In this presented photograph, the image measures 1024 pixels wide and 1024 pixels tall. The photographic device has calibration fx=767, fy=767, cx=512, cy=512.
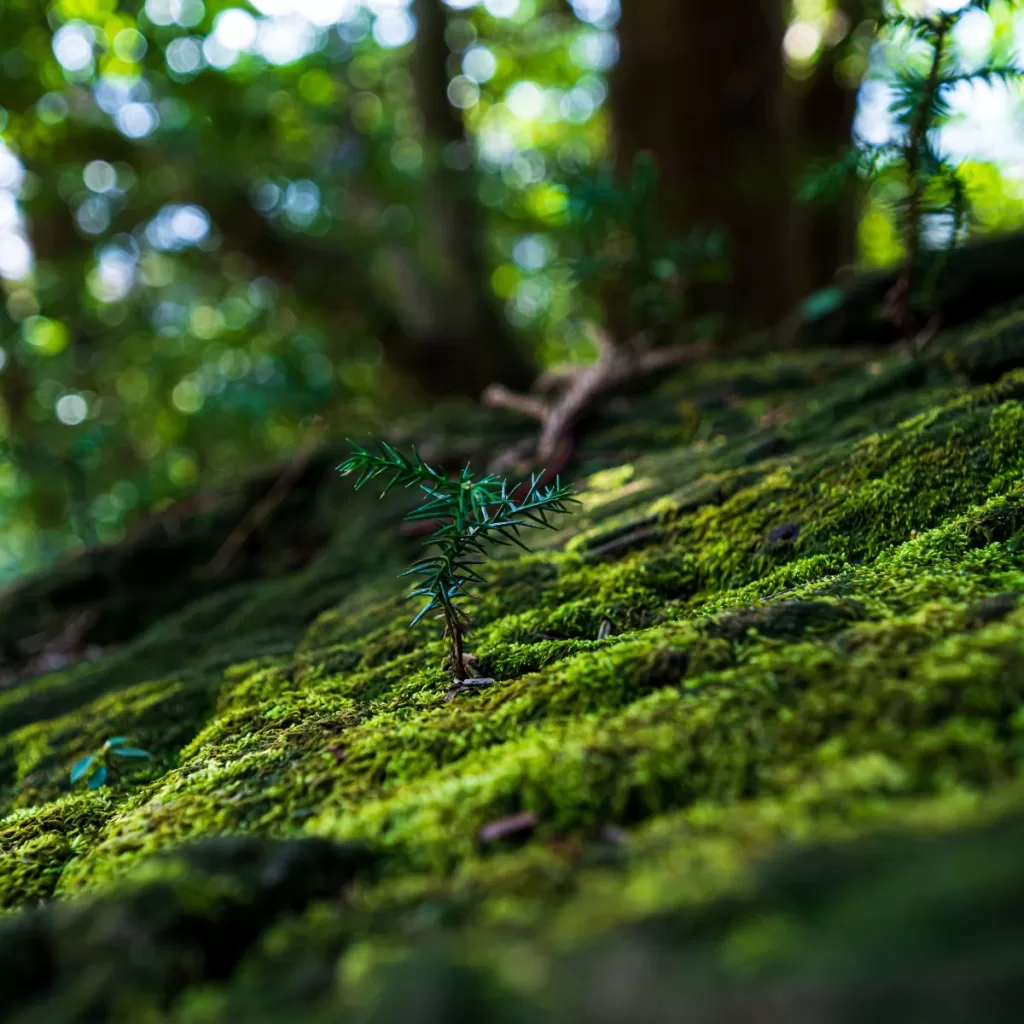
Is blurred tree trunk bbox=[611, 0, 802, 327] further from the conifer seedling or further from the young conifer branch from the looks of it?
the conifer seedling

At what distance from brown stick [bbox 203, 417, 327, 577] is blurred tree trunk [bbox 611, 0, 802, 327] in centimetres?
334

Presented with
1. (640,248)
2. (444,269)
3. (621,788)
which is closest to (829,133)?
(444,269)

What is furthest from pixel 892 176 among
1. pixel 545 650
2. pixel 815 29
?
pixel 815 29

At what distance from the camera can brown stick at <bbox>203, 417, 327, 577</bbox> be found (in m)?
3.48

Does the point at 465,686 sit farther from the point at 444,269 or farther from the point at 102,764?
the point at 444,269

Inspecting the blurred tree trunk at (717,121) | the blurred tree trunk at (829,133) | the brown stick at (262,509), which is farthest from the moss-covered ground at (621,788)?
the blurred tree trunk at (829,133)

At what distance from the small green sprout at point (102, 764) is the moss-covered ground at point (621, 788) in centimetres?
5

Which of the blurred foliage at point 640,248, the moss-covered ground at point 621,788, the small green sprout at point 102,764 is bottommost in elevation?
the small green sprout at point 102,764

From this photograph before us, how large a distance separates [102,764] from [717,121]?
575cm

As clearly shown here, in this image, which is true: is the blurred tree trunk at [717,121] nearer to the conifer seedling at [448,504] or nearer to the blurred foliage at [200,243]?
the blurred foliage at [200,243]

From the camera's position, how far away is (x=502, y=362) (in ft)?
24.9

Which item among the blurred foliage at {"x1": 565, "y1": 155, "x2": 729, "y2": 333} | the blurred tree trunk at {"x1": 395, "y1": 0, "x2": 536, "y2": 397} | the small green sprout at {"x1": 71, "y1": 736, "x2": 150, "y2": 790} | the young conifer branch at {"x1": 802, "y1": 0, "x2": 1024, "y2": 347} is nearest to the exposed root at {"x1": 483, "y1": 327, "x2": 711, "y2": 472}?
the blurred foliage at {"x1": 565, "y1": 155, "x2": 729, "y2": 333}

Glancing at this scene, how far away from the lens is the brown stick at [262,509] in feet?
11.4

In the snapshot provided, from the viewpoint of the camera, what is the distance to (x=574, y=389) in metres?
3.61
